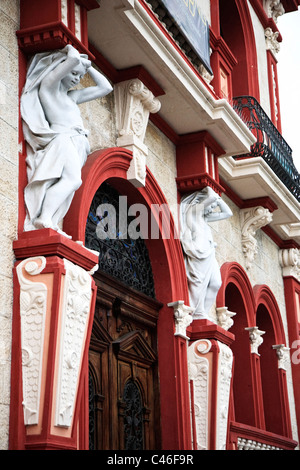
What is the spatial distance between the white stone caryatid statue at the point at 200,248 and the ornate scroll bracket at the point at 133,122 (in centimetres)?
118

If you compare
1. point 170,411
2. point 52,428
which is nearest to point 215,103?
point 170,411

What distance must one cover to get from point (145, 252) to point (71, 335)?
2.99 m

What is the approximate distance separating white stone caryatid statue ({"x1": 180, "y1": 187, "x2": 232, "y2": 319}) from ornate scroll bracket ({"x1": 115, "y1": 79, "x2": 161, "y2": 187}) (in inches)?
46.4

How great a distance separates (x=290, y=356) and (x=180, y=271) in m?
4.91

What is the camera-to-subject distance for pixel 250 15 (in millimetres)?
13117

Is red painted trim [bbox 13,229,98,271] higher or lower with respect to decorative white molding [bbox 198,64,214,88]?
lower

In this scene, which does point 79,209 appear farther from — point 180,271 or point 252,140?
point 252,140

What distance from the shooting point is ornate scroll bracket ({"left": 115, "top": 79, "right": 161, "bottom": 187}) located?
7.77 m

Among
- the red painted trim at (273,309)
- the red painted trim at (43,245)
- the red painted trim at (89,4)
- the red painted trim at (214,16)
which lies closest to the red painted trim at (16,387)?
the red painted trim at (43,245)

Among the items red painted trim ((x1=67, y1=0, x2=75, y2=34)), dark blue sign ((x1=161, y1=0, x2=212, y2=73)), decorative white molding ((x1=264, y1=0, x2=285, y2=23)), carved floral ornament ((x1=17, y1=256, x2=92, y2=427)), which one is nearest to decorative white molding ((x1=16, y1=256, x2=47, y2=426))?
carved floral ornament ((x1=17, y1=256, x2=92, y2=427))

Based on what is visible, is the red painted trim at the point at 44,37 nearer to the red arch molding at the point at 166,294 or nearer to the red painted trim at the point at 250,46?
the red arch molding at the point at 166,294

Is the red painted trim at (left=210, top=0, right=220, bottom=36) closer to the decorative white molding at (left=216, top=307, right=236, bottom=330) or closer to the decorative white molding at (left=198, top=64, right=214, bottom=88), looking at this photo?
the decorative white molding at (left=198, top=64, right=214, bottom=88)

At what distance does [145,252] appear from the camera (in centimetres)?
858

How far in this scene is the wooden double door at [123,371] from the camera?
7.19 m
